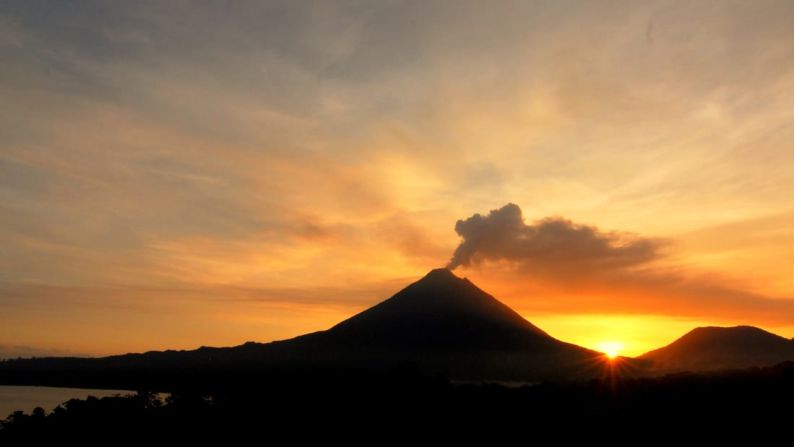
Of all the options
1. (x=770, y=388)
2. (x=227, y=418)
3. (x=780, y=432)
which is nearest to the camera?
(x=780, y=432)

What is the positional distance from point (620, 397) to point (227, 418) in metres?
37.2

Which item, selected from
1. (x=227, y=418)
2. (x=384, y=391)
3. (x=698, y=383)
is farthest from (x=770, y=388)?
(x=227, y=418)

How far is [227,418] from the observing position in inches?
2389

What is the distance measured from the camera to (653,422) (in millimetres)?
56312

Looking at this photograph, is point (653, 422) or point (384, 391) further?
point (384, 391)

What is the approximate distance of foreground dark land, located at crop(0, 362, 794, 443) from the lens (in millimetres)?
55844

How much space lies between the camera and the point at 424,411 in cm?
5912

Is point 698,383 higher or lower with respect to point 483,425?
higher

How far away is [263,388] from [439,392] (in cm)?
2141

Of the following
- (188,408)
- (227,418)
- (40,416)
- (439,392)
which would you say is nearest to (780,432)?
(439,392)

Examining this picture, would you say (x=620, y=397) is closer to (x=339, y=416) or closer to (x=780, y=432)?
(x=780, y=432)

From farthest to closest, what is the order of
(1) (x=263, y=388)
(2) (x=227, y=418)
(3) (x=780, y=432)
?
(1) (x=263, y=388) < (2) (x=227, y=418) < (3) (x=780, y=432)

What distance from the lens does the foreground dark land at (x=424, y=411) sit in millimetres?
55844

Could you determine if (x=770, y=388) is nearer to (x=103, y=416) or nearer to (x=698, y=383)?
(x=698, y=383)
